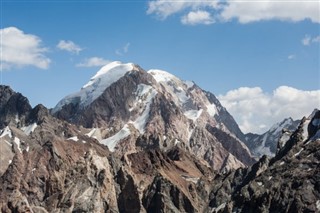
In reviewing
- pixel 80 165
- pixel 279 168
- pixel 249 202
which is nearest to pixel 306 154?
pixel 279 168

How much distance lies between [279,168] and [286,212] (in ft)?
62.8

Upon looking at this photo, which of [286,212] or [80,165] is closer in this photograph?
[286,212]

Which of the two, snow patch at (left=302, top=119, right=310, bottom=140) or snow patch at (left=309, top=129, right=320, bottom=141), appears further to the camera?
snow patch at (left=302, top=119, right=310, bottom=140)

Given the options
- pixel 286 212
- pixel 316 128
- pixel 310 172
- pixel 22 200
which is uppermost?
pixel 316 128

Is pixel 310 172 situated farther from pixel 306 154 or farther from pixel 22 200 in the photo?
pixel 22 200

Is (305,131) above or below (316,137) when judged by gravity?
above

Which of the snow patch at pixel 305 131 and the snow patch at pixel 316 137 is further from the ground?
the snow patch at pixel 305 131

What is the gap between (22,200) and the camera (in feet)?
317

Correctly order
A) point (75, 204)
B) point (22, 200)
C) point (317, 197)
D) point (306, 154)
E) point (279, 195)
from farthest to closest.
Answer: point (75, 204) → point (306, 154) → point (279, 195) → point (317, 197) → point (22, 200)

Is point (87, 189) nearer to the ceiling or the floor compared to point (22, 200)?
nearer to the ceiling

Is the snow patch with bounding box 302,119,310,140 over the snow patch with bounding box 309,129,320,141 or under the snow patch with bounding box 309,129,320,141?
over

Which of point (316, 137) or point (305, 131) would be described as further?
point (305, 131)

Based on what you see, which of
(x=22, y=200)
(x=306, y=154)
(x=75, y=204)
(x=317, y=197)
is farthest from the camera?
(x=75, y=204)

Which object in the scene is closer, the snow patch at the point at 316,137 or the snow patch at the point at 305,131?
the snow patch at the point at 316,137
